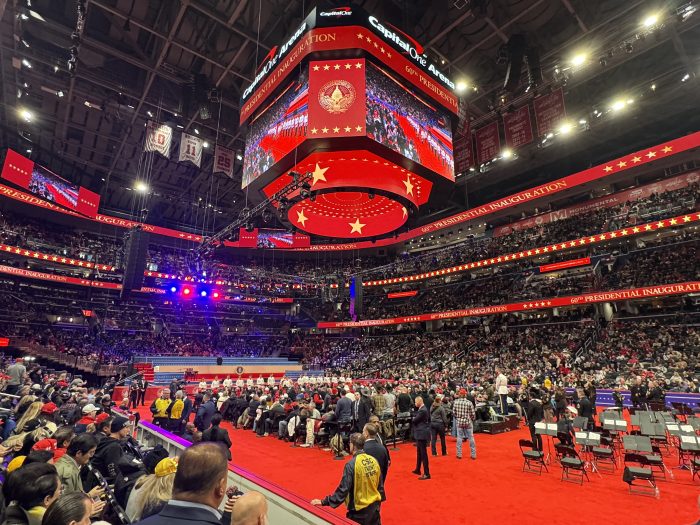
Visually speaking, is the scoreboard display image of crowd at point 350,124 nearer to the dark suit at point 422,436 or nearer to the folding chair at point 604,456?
the dark suit at point 422,436

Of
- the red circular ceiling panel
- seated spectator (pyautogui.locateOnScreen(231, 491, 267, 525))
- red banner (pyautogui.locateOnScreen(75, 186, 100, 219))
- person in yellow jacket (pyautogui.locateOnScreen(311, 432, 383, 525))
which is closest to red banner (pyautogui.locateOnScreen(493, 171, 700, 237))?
the red circular ceiling panel

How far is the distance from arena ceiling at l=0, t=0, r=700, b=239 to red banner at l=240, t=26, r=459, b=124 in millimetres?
3727

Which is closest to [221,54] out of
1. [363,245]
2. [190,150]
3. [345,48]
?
[190,150]

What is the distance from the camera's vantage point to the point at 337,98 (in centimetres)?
909

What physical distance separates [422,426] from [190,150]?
1445cm

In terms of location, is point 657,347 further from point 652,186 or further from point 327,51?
point 327,51

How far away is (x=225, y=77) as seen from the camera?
17.2 meters

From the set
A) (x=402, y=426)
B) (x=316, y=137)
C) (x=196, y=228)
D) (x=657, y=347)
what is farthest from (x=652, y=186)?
(x=196, y=228)

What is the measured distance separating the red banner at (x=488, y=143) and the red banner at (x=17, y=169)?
2443 centimetres

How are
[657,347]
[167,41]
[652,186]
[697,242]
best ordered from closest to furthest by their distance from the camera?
[167,41], [657,347], [697,242], [652,186]

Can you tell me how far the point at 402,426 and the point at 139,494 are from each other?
968 cm

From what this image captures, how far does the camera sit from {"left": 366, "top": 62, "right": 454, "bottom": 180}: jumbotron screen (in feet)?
30.3

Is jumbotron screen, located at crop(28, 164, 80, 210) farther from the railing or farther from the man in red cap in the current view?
the man in red cap

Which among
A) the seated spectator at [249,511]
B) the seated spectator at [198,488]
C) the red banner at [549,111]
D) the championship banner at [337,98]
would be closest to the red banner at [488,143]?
the red banner at [549,111]
